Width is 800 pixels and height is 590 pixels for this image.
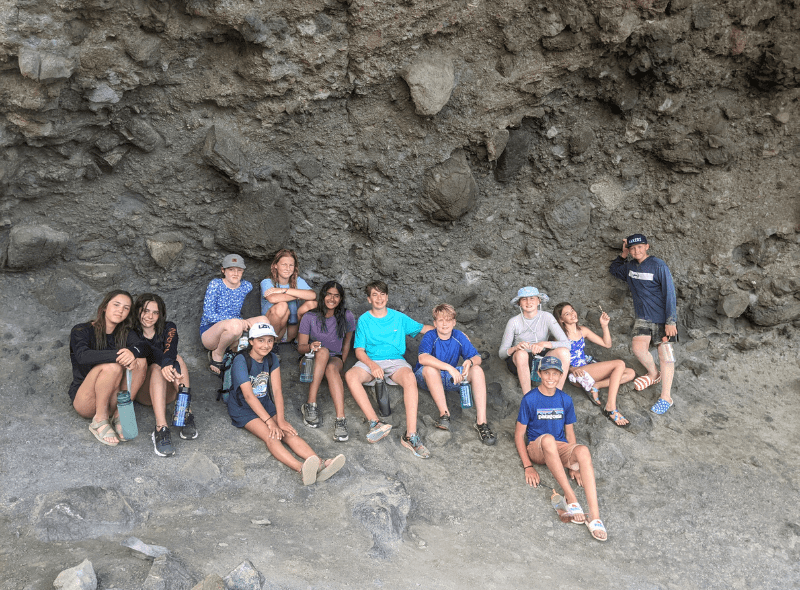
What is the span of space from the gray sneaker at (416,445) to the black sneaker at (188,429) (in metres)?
1.52

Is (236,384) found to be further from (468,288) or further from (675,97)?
(675,97)

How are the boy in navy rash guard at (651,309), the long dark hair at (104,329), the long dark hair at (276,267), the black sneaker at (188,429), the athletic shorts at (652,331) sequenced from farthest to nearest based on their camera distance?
the athletic shorts at (652,331) → the boy in navy rash guard at (651,309) → the long dark hair at (276,267) → the black sneaker at (188,429) → the long dark hair at (104,329)

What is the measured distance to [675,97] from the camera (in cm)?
588

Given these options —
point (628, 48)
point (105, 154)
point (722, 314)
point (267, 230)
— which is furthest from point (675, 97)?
point (105, 154)

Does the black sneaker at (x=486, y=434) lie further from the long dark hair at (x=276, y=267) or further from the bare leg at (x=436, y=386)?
the long dark hair at (x=276, y=267)

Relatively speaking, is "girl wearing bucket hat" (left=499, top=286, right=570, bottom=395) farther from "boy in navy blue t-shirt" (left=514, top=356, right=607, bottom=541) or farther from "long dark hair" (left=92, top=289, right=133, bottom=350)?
"long dark hair" (left=92, top=289, right=133, bottom=350)

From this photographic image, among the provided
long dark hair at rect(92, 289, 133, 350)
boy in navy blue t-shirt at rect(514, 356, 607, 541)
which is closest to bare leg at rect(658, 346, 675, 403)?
boy in navy blue t-shirt at rect(514, 356, 607, 541)

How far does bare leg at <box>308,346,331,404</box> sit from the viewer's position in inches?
198

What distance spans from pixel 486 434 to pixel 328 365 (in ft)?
4.45

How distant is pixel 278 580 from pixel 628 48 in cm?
502

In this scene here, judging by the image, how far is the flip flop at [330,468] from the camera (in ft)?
14.1

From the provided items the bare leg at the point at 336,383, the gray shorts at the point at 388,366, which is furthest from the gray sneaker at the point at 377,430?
the gray shorts at the point at 388,366

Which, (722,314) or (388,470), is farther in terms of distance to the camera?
(722,314)

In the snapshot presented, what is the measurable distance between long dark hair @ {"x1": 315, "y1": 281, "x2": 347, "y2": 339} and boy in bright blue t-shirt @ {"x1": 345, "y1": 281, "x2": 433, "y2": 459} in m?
0.16
